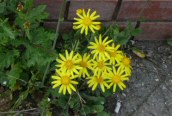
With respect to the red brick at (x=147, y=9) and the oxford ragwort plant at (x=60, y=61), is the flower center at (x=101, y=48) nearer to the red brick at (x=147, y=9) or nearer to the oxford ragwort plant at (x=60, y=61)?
the oxford ragwort plant at (x=60, y=61)

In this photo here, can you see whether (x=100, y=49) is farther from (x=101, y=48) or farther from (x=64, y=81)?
(x=64, y=81)

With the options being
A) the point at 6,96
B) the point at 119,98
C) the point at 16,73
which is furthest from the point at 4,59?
the point at 119,98

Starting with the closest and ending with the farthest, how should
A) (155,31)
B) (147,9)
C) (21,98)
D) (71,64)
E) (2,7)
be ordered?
(71,64) < (2,7) < (21,98) < (147,9) < (155,31)

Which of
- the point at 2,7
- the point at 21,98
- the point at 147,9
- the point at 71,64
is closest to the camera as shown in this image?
the point at 71,64

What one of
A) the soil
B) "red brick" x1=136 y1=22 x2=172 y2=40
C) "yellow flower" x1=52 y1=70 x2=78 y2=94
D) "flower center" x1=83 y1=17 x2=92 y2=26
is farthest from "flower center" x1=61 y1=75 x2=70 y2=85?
"red brick" x1=136 y1=22 x2=172 y2=40

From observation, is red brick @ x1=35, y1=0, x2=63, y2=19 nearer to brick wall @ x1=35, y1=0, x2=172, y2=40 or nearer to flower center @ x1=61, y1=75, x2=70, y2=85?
brick wall @ x1=35, y1=0, x2=172, y2=40

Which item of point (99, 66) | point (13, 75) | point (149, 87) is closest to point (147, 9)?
point (149, 87)
